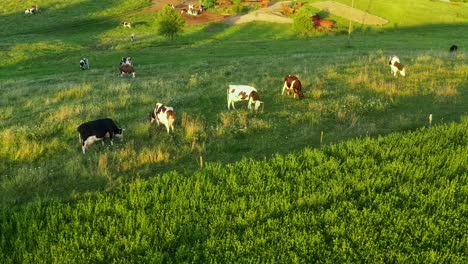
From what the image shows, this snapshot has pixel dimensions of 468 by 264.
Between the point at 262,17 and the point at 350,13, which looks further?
the point at 350,13

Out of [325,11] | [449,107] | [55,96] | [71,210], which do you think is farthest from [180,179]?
[325,11]

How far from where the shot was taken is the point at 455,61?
3030 centimetres

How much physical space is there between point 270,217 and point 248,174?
222 cm

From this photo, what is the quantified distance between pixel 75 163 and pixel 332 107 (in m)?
11.0

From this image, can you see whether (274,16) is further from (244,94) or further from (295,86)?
(244,94)

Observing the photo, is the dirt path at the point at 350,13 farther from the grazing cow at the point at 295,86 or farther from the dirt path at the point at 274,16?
the grazing cow at the point at 295,86

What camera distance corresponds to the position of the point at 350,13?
86.3 metres

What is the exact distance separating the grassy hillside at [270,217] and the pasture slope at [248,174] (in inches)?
1.4

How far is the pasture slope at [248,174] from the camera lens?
8141 mm

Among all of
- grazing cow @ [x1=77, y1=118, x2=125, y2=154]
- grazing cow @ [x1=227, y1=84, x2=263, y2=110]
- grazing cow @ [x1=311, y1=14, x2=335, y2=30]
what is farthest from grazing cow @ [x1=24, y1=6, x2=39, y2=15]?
grazing cow @ [x1=77, y1=118, x2=125, y2=154]

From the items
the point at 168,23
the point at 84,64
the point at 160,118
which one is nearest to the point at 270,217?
the point at 160,118

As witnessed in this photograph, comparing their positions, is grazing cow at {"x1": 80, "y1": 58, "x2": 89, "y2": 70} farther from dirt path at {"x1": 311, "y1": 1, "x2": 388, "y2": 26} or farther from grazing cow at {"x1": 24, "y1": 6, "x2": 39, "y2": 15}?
grazing cow at {"x1": 24, "y1": 6, "x2": 39, "y2": 15}

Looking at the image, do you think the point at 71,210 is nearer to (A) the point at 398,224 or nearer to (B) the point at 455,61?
(A) the point at 398,224

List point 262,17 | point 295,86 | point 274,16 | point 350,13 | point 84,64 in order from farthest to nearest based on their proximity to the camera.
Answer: point 350,13 → point 262,17 → point 274,16 → point 84,64 → point 295,86
